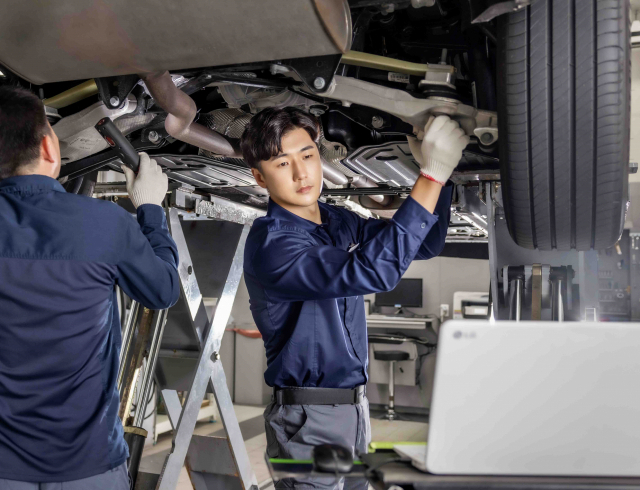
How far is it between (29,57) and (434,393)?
46.9 inches

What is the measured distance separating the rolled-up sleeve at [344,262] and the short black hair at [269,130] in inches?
10.5

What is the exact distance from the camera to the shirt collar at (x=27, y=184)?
1.35 m

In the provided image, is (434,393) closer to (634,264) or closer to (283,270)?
(283,270)

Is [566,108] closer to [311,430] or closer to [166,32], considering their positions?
[166,32]

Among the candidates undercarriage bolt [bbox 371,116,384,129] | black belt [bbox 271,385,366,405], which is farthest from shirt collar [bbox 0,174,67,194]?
undercarriage bolt [bbox 371,116,384,129]

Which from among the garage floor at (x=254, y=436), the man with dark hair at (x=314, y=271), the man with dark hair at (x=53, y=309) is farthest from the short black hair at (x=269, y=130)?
the garage floor at (x=254, y=436)

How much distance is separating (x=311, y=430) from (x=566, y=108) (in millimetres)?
958

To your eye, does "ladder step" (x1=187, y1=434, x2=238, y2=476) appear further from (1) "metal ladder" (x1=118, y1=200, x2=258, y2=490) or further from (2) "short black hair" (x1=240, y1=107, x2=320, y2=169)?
(2) "short black hair" (x1=240, y1=107, x2=320, y2=169)

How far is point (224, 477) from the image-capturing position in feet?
9.16

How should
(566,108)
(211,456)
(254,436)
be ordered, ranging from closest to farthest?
(566,108)
(211,456)
(254,436)

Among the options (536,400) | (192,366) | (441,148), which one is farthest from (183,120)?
(192,366)

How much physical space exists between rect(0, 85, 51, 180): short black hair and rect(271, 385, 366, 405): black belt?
2.87ft

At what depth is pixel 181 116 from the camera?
1603mm

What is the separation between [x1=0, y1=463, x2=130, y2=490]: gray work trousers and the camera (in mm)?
1271
